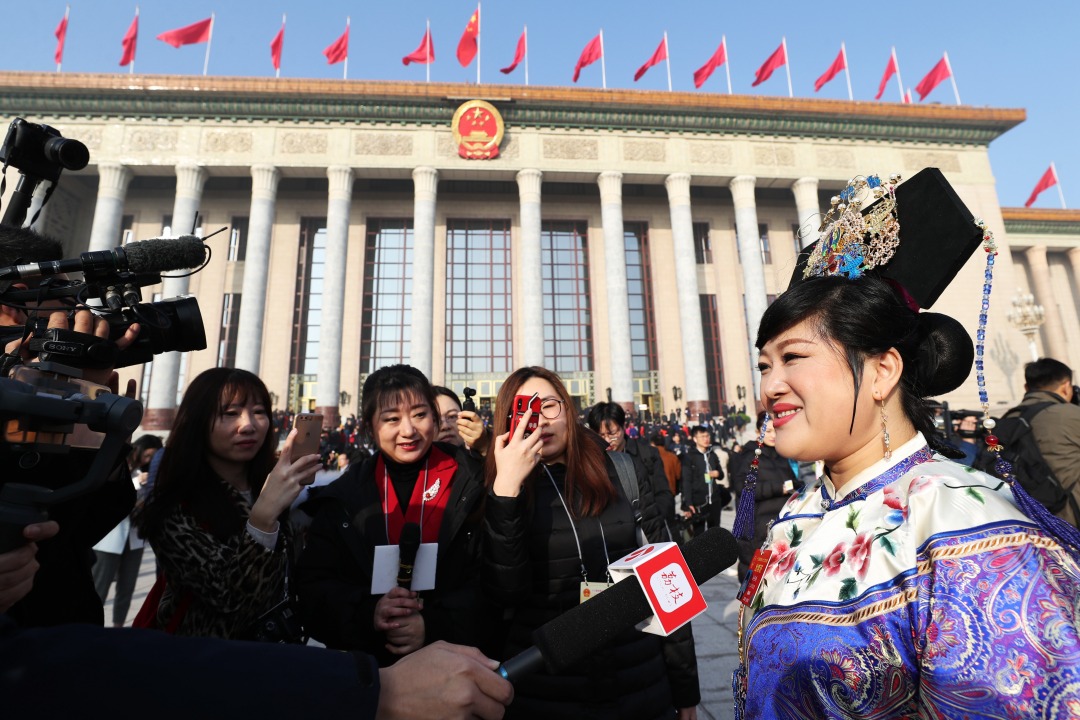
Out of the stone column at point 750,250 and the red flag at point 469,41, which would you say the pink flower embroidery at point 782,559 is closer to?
the stone column at point 750,250

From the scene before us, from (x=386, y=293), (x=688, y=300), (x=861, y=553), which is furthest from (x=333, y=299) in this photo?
(x=861, y=553)

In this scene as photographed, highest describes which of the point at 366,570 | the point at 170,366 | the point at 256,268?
the point at 256,268

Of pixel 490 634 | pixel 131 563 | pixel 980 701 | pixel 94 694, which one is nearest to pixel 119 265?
pixel 94 694

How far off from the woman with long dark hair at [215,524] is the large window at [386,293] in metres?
21.9

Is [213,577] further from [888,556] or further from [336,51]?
[336,51]

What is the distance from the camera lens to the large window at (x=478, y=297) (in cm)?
2444

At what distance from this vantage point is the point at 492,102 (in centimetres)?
2178

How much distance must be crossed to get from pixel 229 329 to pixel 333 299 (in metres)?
6.49

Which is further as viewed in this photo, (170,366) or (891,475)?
(170,366)

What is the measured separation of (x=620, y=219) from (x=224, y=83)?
55.6 feet

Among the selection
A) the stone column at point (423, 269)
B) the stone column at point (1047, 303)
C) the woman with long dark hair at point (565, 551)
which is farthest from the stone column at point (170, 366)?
the stone column at point (1047, 303)

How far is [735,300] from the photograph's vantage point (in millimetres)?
25375

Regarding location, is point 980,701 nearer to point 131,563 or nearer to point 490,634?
point 490,634

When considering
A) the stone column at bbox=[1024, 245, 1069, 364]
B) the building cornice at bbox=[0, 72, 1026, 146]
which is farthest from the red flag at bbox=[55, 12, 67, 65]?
the stone column at bbox=[1024, 245, 1069, 364]
